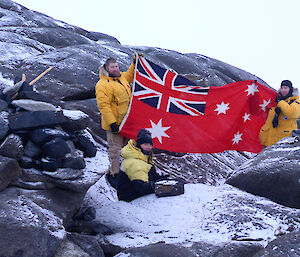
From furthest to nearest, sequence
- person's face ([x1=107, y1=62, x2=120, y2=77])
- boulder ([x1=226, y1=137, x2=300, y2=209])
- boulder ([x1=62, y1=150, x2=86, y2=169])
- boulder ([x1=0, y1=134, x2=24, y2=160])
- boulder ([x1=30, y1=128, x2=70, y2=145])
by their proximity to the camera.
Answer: person's face ([x1=107, y1=62, x2=120, y2=77])
boulder ([x1=226, y1=137, x2=300, y2=209])
boulder ([x1=62, y1=150, x2=86, y2=169])
boulder ([x1=30, y1=128, x2=70, y2=145])
boulder ([x1=0, y1=134, x2=24, y2=160])

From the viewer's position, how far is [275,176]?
471 cm

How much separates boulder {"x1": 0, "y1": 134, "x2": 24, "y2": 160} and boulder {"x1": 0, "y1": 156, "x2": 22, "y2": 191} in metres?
0.15

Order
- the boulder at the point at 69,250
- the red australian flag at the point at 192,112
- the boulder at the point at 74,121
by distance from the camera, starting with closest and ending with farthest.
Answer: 1. the boulder at the point at 69,250
2. the boulder at the point at 74,121
3. the red australian flag at the point at 192,112

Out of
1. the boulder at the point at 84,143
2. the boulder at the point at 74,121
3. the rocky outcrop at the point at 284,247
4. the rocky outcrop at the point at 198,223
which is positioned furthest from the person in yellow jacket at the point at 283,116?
the boulder at the point at 74,121

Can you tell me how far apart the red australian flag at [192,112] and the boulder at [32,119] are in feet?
8.66

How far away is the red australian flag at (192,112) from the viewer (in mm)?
6844

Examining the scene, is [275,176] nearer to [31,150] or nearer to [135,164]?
[135,164]

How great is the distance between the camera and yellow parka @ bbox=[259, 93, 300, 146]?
697 cm

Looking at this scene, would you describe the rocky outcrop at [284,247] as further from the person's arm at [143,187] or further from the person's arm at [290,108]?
the person's arm at [290,108]

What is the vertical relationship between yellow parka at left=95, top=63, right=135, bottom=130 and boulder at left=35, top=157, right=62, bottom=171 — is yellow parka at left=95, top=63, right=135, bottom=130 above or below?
above

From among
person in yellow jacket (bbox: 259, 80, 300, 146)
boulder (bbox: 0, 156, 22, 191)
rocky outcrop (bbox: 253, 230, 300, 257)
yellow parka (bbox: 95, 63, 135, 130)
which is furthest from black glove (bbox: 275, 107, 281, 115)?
boulder (bbox: 0, 156, 22, 191)

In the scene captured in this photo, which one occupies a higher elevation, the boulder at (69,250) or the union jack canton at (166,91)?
the union jack canton at (166,91)

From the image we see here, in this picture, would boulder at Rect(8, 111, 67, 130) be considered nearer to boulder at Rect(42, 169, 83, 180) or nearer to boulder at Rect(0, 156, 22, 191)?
boulder at Rect(0, 156, 22, 191)

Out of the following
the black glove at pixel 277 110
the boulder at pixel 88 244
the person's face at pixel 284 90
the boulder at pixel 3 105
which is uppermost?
the person's face at pixel 284 90
